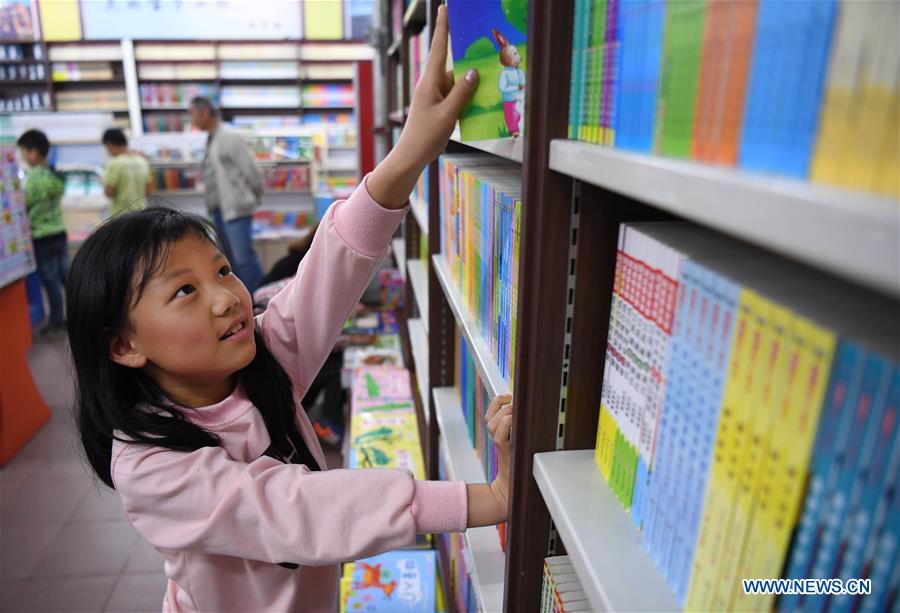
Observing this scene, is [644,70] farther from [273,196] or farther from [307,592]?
[273,196]

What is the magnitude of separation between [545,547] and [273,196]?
18.0ft

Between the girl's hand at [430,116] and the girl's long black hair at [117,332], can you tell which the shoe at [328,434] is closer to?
the girl's long black hair at [117,332]

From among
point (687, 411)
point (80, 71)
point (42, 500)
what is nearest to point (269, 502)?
point (687, 411)

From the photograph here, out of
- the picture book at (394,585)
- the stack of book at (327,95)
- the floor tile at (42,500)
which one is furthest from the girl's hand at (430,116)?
the stack of book at (327,95)

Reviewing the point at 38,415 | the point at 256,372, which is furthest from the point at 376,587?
the point at 38,415

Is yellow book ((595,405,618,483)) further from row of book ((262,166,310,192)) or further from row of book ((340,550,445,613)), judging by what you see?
row of book ((262,166,310,192))

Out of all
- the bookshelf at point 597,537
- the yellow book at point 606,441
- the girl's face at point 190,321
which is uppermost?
the girl's face at point 190,321

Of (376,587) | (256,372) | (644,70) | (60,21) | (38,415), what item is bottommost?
(38,415)

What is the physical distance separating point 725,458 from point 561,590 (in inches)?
17.7

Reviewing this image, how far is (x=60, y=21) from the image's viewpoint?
27.3 feet

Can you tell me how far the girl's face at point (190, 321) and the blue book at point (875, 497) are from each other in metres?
0.85

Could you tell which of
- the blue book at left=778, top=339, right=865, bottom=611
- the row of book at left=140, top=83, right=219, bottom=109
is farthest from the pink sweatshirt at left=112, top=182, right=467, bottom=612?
the row of book at left=140, top=83, right=219, bottom=109

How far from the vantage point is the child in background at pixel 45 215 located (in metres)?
4.43

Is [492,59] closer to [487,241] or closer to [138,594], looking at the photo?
[487,241]
